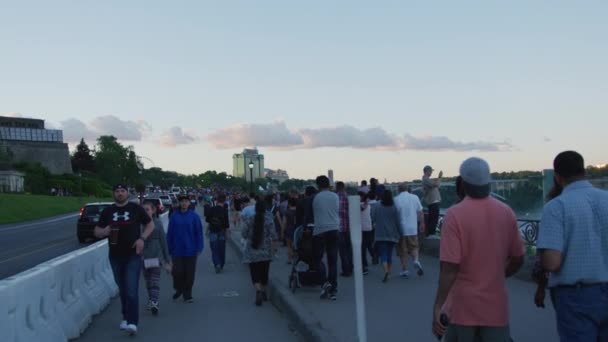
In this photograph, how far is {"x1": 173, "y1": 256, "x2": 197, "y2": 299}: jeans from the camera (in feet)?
41.2

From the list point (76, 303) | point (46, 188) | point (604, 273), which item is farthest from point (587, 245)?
point (46, 188)

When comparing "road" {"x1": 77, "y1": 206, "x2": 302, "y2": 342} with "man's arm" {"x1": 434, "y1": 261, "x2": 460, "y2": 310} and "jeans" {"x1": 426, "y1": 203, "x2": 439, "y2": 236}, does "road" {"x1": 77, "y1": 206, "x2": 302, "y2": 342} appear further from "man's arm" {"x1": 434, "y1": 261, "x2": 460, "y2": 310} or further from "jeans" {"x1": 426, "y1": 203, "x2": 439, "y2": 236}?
"jeans" {"x1": 426, "y1": 203, "x2": 439, "y2": 236}

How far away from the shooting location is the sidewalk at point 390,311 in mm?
8531

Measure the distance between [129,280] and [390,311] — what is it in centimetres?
376

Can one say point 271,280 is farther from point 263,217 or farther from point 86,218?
point 86,218

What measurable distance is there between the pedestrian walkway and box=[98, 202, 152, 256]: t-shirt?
1199mm

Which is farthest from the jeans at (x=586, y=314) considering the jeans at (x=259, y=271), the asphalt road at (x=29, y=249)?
the asphalt road at (x=29, y=249)

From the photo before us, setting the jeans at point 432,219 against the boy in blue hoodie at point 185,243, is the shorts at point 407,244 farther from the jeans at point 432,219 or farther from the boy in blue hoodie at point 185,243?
the jeans at point 432,219

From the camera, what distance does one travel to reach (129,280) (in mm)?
9266

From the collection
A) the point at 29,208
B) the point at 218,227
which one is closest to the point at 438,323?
the point at 218,227

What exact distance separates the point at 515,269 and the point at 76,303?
6.80 metres

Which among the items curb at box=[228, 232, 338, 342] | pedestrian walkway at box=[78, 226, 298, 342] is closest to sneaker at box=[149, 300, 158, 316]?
pedestrian walkway at box=[78, 226, 298, 342]

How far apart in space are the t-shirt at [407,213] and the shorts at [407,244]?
0.17 metres

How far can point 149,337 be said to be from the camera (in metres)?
9.52
